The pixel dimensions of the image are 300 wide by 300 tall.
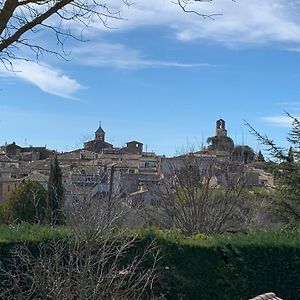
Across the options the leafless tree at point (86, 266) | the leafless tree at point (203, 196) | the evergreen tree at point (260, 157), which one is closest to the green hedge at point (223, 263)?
the leafless tree at point (86, 266)

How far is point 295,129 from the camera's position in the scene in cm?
1425

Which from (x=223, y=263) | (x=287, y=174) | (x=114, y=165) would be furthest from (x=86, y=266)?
(x=114, y=165)

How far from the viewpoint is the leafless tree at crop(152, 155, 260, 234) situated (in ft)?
50.2

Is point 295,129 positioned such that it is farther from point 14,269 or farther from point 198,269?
point 14,269

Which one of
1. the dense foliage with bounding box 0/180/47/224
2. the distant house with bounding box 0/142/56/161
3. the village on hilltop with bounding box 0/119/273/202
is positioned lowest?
the dense foliage with bounding box 0/180/47/224

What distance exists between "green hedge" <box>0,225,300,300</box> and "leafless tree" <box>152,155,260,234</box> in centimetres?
635

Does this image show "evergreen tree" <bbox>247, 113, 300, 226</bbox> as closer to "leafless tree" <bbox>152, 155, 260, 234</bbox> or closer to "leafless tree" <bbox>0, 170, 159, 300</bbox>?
"leafless tree" <bbox>152, 155, 260, 234</bbox>

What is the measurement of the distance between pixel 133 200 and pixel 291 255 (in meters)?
11.0

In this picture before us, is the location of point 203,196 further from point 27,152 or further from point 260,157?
point 27,152

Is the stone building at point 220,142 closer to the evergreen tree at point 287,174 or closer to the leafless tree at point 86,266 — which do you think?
the evergreen tree at point 287,174

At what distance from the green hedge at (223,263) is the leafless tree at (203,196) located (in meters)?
6.35

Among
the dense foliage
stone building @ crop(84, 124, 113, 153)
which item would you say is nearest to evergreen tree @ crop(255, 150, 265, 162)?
the dense foliage

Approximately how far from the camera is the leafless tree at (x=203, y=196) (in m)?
15.3

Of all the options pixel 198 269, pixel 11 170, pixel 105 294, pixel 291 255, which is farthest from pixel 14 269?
pixel 11 170
